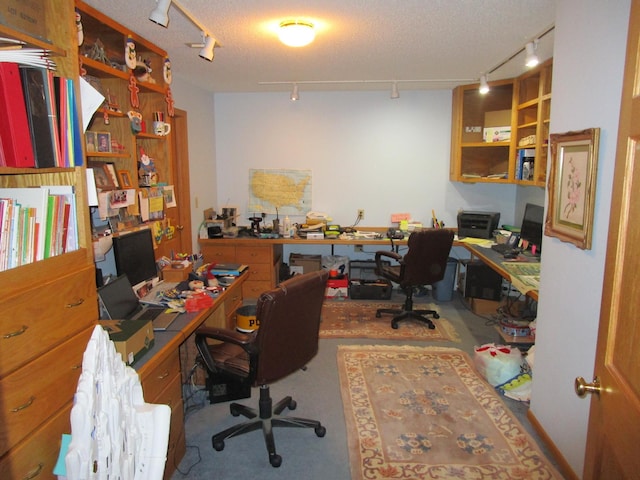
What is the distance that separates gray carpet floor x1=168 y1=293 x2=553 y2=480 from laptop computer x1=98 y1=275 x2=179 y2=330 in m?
0.70

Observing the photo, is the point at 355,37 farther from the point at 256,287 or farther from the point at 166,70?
the point at 256,287

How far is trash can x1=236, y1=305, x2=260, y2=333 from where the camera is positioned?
328 cm

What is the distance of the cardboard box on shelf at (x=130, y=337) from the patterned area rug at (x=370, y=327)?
2.13m

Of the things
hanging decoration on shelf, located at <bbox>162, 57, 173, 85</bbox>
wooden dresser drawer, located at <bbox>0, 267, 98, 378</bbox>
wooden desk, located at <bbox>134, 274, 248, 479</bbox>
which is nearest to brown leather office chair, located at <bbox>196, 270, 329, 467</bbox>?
wooden desk, located at <bbox>134, 274, 248, 479</bbox>

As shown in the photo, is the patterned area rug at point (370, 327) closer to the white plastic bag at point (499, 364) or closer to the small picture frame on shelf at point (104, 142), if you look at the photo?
the white plastic bag at point (499, 364)

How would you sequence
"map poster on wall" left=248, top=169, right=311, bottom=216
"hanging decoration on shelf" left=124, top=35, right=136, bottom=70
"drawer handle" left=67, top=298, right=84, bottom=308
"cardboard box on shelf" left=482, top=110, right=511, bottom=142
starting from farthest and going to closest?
"map poster on wall" left=248, top=169, right=311, bottom=216 < "cardboard box on shelf" left=482, top=110, right=511, bottom=142 < "hanging decoration on shelf" left=124, top=35, right=136, bottom=70 < "drawer handle" left=67, top=298, right=84, bottom=308

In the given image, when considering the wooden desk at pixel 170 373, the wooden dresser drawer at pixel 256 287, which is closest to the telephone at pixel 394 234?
the wooden dresser drawer at pixel 256 287

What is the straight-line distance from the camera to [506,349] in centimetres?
310

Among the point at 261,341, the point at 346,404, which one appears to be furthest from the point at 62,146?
the point at 346,404

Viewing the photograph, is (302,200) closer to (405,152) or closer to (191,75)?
(405,152)

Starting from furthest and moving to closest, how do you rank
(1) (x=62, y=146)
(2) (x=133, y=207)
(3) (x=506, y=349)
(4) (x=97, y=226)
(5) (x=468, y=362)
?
(5) (x=468, y=362) < (3) (x=506, y=349) < (2) (x=133, y=207) < (4) (x=97, y=226) < (1) (x=62, y=146)

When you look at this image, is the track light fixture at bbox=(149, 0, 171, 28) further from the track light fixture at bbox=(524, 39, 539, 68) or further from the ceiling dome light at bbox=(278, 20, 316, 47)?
the track light fixture at bbox=(524, 39, 539, 68)

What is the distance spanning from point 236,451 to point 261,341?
726 mm

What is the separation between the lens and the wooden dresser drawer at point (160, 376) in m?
1.89
